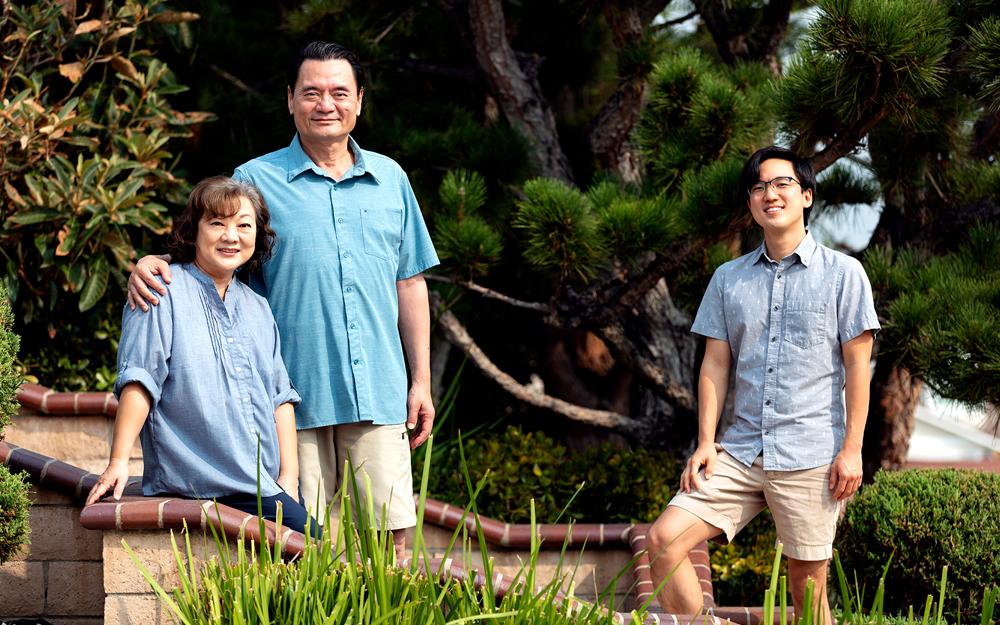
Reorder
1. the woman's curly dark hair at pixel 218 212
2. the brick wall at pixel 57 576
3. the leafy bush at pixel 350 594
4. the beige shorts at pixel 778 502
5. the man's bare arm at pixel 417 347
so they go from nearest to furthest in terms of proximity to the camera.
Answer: the leafy bush at pixel 350 594, the woman's curly dark hair at pixel 218 212, the beige shorts at pixel 778 502, the man's bare arm at pixel 417 347, the brick wall at pixel 57 576

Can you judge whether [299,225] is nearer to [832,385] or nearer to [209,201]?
[209,201]

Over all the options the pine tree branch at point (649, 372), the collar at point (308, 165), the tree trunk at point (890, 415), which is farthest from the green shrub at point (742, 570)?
the collar at point (308, 165)

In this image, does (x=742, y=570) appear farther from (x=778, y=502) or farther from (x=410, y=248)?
(x=410, y=248)

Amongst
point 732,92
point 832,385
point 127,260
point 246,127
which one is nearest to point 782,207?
point 832,385

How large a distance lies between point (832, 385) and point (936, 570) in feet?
2.87

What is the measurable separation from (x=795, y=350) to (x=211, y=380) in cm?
152

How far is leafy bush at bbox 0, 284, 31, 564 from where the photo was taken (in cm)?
222

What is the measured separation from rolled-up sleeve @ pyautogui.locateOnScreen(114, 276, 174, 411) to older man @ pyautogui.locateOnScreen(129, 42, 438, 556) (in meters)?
0.32

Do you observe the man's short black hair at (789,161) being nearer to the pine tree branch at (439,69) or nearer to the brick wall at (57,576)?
the brick wall at (57,576)

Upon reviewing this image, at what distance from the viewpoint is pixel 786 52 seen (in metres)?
5.57

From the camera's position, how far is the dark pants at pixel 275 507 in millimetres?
2028

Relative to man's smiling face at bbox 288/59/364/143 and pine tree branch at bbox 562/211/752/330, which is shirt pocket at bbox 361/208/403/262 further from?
pine tree branch at bbox 562/211/752/330

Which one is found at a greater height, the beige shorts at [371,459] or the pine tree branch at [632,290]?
the pine tree branch at [632,290]

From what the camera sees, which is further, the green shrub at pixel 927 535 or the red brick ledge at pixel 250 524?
the green shrub at pixel 927 535
